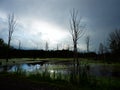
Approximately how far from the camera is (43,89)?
10.5 m

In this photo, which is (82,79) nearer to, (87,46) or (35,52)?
(87,46)

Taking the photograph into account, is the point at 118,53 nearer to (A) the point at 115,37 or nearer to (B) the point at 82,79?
(A) the point at 115,37

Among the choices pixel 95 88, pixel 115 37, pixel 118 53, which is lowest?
pixel 95 88

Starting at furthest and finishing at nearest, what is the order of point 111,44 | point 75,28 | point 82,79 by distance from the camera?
point 111,44, point 75,28, point 82,79

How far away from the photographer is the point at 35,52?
90250 mm

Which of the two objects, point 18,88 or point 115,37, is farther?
point 115,37

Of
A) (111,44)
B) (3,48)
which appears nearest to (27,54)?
(3,48)

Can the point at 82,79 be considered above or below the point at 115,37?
below

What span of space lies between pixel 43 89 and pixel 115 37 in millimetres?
65812

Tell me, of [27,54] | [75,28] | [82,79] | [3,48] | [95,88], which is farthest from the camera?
[27,54]

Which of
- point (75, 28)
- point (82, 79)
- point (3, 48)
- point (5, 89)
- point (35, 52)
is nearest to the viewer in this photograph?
point (5, 89)

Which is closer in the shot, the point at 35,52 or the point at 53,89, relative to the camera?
the point at 53,89

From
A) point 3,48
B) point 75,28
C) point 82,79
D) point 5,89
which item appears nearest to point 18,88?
point 5,89

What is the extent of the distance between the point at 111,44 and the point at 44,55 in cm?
3867
